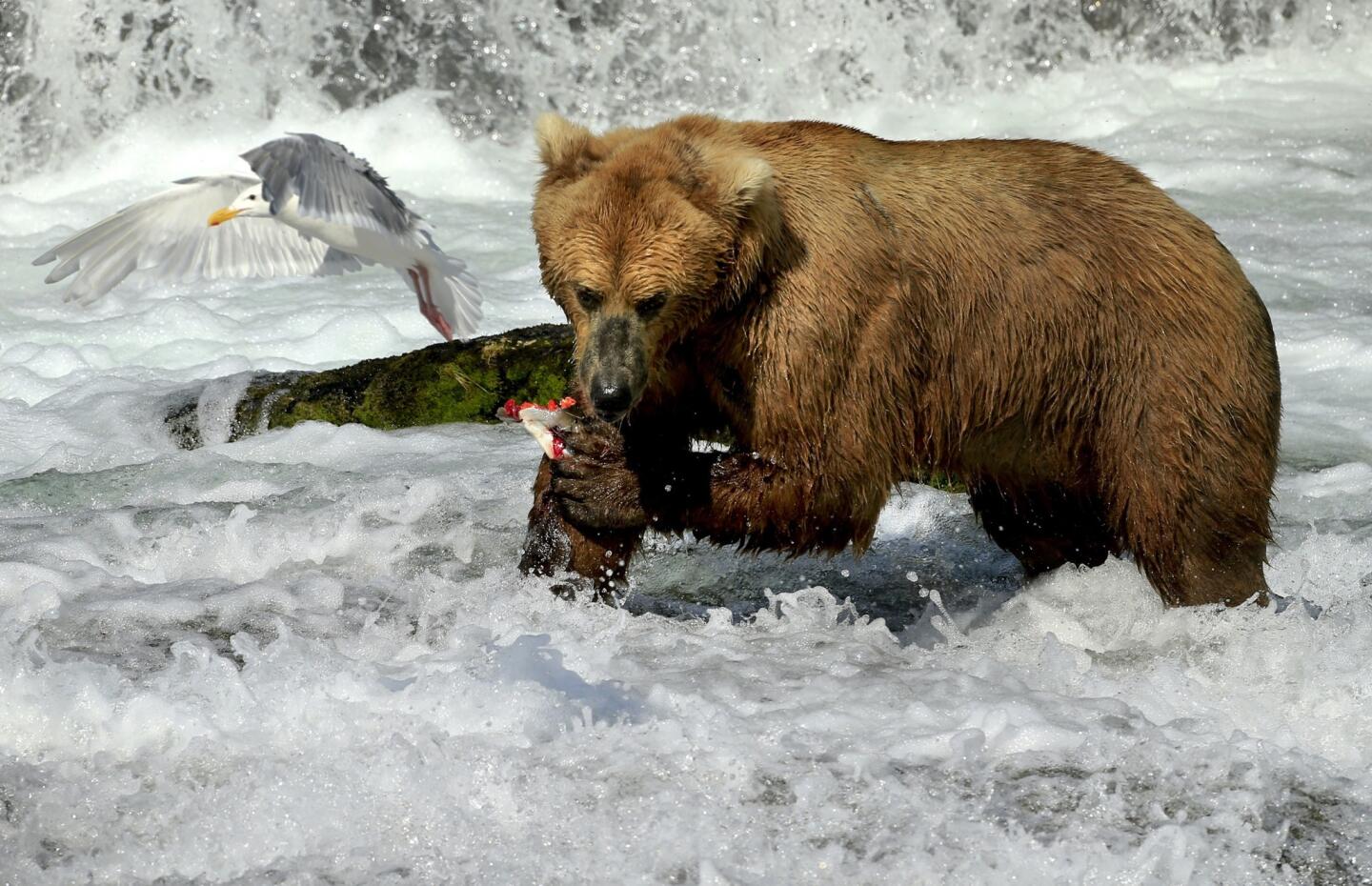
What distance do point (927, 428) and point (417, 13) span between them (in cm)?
1325

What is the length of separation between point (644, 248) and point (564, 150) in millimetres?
461

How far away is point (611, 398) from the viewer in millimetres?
4625

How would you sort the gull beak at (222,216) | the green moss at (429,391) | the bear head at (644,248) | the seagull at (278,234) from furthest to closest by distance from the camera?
the green moss at (429,391)
the gull beak at (222,216)
the seagull at (278,234)
the bear head at (644,248)

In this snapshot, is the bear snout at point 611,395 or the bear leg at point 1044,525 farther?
the bear leg at point 1044,525

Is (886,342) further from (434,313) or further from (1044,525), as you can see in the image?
(434,313)

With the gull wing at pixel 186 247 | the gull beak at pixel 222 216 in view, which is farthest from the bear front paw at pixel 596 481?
the gull beak at pixel 222 216

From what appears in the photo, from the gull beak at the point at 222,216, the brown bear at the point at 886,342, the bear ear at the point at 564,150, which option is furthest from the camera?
the gull beak at the point at 222,216

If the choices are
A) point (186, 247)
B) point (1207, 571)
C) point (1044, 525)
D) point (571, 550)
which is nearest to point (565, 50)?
point (186, 247)

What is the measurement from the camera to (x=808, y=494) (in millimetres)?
5074

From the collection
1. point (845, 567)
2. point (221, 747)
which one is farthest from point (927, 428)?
point (221, 747)

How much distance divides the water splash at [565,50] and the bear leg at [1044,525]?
11.7 meters

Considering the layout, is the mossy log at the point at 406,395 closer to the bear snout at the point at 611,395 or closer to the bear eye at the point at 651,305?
the bear eye at the point at 651,305

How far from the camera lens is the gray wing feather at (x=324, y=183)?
677cm

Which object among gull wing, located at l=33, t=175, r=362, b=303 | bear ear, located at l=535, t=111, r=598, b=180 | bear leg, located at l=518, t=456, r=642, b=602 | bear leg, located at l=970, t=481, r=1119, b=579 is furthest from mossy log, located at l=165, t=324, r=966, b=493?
bear ear, located at l=535, t=111, r=598, b=180
